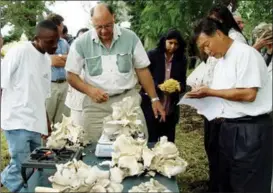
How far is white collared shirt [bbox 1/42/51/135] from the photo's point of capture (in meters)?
2.16

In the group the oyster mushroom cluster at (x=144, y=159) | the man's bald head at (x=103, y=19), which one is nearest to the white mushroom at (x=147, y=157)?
the oyster mushroom cluster at (x=144, y=159)

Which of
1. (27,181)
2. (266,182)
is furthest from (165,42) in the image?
(27,181)

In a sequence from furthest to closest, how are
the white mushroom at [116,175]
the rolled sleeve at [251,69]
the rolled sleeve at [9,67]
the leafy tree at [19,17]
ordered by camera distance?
the leafy tree at [19,17]
the rolled sleeve at [9,67]
the rolled sleeve at [251,69]
the white mushroom at [116,175]

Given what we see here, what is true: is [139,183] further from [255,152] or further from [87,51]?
[87,51]

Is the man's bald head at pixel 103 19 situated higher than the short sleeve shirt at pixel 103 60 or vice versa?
the man's bald head at pixel 103 19

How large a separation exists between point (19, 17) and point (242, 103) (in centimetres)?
165

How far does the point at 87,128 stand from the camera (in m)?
2.57

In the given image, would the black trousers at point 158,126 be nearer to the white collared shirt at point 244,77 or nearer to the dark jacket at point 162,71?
the dark jacket at point 162,71

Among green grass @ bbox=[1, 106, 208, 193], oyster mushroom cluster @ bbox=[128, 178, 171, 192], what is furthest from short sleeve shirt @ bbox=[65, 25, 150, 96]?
oyster mushroom cluster @ bbox=[128, 178, 171, 192]

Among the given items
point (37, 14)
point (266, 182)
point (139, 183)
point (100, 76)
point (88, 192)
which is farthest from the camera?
point (37, 14)

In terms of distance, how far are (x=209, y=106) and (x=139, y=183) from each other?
0.64 meters

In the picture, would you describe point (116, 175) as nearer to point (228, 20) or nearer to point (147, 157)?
point (147, 157)

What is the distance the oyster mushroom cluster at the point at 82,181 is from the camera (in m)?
1.47

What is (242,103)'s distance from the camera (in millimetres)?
1860
